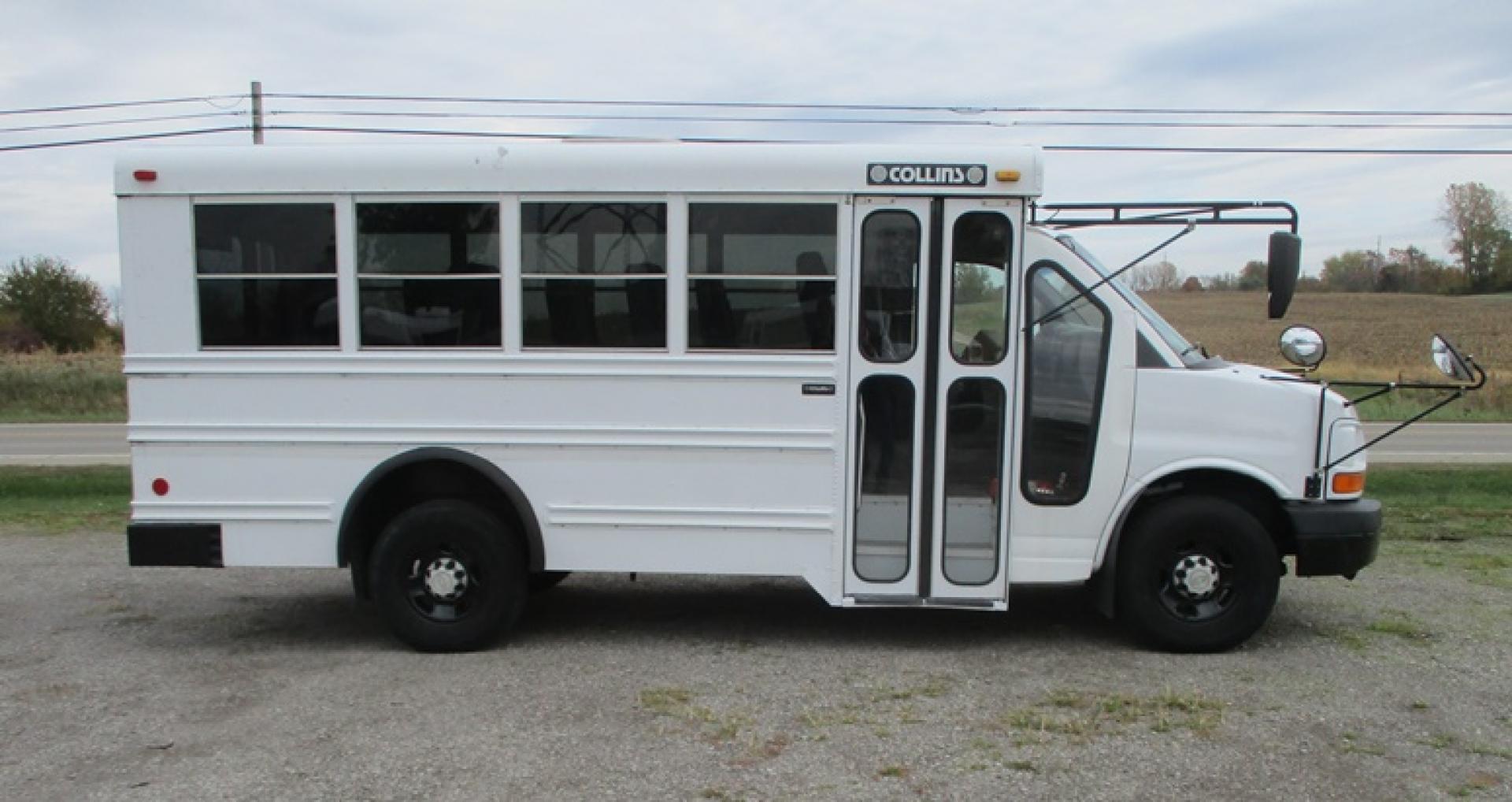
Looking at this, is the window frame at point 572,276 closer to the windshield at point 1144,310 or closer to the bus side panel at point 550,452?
the bus side panel at point 550,452

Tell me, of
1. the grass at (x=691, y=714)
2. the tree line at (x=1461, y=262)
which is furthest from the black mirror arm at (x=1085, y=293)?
the tree line at (x=1461, y=262)

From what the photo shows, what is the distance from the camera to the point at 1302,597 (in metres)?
6.83

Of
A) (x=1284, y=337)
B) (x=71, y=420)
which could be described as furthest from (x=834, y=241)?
(x=71, y=420)

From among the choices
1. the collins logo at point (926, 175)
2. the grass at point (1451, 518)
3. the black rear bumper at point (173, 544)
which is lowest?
the grass at point (1451, 518)

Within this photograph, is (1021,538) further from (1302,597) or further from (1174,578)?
(1302,597)

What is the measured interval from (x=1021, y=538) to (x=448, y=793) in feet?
10.1

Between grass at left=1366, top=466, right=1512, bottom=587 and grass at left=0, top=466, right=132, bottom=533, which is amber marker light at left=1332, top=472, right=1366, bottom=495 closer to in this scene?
grass at left=1366, top=466, right=1512, bottom=587

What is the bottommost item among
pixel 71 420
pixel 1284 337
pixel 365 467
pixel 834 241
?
pixel 71 420

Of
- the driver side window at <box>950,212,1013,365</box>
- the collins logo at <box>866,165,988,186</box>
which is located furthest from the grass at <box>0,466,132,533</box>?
the driver side window at <box>950,212,1013,365</box>

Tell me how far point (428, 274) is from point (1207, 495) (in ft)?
14.0

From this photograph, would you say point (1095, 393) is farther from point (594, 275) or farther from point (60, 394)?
point (60, 394)

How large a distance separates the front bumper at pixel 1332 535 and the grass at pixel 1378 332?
12617 mm

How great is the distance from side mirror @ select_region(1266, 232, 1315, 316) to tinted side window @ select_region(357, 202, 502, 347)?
152 inches

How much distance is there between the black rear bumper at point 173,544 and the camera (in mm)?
5688
